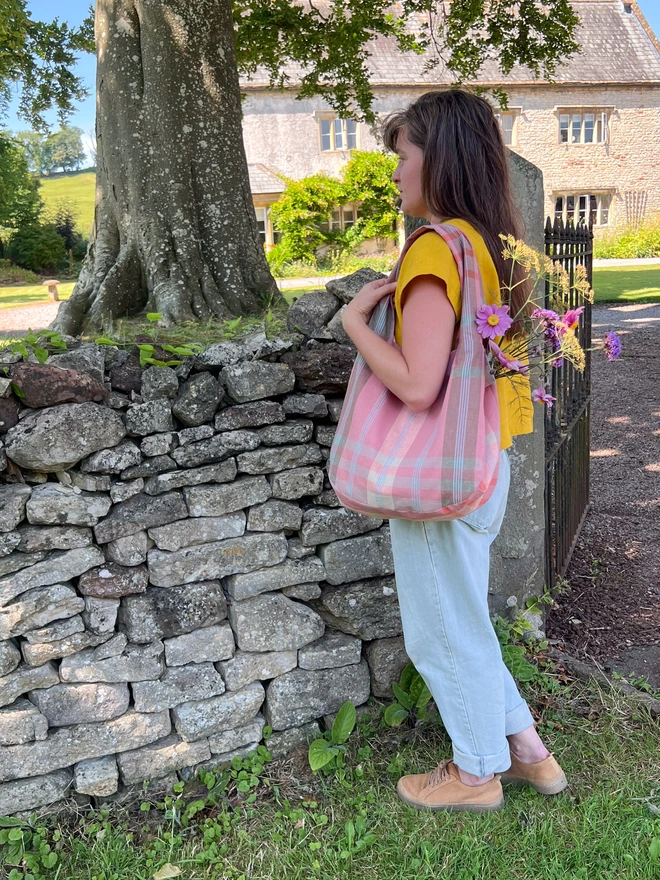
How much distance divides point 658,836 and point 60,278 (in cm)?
2489

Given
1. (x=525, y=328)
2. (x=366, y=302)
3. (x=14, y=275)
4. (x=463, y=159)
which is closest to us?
(x=463, y=159)

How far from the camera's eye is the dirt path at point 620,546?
12.0 feet

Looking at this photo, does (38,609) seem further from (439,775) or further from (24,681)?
(439,775)

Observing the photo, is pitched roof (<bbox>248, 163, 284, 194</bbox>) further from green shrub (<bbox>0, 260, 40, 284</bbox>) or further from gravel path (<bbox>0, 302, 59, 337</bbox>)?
gravel path (<bbox>0, 302, 59, 337</bbox>)

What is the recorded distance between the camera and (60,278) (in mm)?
24203

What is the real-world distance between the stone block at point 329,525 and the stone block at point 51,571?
2.51ft

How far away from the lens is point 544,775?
8.34 feet

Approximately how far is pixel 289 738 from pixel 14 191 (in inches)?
1071

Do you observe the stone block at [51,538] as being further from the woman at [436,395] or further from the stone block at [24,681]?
the woman at [436,395]

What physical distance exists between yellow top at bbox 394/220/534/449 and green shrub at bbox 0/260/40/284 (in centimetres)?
2344

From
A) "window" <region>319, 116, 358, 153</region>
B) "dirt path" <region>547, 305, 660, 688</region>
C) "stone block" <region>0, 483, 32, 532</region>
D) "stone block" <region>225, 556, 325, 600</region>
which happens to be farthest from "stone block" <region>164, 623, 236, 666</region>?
"window" <region>319, 116, 358, 153</region>

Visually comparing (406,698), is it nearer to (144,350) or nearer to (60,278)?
(144,350)

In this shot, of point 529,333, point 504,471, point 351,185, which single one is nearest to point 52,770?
point 504,471

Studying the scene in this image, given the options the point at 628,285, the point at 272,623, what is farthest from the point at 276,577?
the point at 628,285
